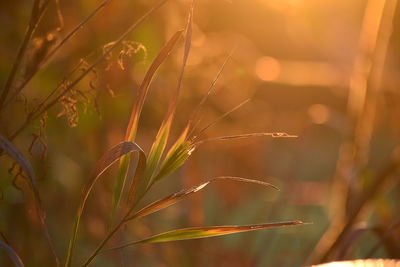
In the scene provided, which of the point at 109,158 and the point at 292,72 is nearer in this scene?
the point at 109,158

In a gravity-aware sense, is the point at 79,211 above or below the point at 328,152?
below

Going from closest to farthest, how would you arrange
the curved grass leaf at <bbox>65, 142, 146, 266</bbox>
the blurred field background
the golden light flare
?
the curved grass leaf at <bbox>65, 142, 146, 266</bbox> < the blurred field background < the golden light flare

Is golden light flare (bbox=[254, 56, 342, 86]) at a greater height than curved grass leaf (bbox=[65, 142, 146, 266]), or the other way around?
golden light flare (bbox=[254, 56, 342, 86])

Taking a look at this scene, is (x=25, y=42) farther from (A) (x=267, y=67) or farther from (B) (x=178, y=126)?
(A) (x=267, y=67)

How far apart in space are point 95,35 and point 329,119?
2.34 feet

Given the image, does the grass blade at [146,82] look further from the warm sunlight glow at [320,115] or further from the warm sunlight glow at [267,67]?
the warm sunlight glow at [267,67]

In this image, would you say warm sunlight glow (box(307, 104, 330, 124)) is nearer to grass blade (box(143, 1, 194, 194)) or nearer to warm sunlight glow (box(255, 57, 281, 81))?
warm sunlight glow (box(255, 57, 281, 81))

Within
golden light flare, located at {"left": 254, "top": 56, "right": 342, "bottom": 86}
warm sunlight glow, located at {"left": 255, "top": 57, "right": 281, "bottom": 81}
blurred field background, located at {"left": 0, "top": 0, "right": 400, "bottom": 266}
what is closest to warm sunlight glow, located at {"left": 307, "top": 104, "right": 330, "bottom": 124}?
blurred field background, located at {"left": 0, "top": 0, "right": 400, "bottom": 266}

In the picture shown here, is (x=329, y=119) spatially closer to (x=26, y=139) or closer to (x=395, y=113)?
(x=395, y=113)

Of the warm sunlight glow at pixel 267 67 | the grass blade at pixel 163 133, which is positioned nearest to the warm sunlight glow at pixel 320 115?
the warm sunlight glow at pixel 267 67

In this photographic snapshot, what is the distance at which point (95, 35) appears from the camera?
70.2 inches

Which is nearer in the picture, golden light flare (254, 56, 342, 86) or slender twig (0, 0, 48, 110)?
slender twig (0, 0, 48, 110)

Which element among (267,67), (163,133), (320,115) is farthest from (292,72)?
(163,133)

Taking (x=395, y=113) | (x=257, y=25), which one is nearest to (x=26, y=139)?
(x=395, y=113)
